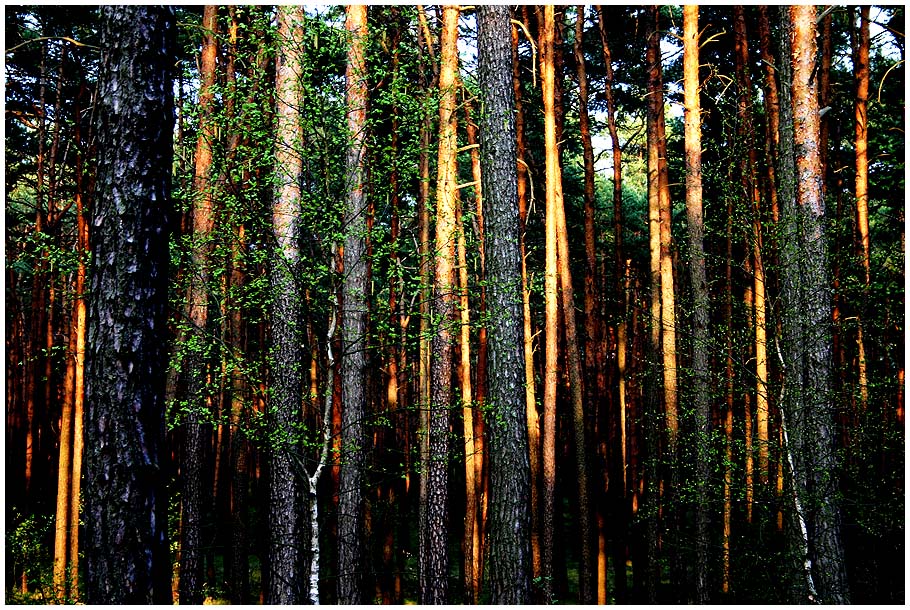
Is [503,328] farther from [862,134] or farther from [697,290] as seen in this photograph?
[862,134]

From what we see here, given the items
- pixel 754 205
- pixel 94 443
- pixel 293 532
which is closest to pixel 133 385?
pixel 94 443

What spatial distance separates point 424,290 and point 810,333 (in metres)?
4.31

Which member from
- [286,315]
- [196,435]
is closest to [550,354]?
[286,315]

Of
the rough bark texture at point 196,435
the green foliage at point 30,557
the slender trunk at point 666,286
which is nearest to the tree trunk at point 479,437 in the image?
the slender trunk at point 666,286

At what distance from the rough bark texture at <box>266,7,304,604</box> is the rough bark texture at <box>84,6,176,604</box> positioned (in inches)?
101

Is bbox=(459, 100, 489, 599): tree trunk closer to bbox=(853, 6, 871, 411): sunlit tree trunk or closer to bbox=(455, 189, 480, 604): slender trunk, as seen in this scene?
bbox=(455, 189, 480, 604): slender trunk

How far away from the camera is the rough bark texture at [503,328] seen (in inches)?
Result: 248

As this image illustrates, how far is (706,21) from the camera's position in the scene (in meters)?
15.1

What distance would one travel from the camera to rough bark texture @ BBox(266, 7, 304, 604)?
721 cm

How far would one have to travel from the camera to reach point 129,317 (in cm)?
434

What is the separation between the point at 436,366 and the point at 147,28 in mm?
6597

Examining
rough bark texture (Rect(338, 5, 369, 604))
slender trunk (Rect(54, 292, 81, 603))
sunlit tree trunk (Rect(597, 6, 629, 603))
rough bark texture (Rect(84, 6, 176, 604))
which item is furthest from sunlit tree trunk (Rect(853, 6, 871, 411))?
slender trunk (Rect(54, 292, 81, 603))

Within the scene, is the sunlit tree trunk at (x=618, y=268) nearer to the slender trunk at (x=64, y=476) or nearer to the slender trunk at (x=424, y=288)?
the slender trunk at (x=424, y=288)

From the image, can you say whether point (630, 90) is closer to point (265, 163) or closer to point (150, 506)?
point (265, 163)
